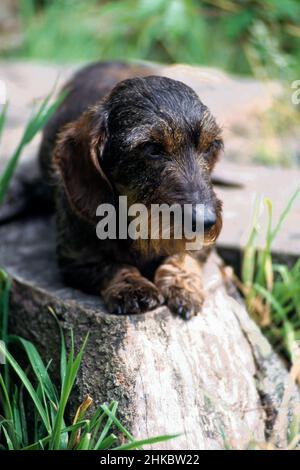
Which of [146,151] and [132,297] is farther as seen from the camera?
[132,297]

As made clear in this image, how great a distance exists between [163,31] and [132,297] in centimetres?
596

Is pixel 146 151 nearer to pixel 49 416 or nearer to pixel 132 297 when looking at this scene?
pixel 132 297

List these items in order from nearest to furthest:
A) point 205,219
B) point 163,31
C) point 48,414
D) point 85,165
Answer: point 205,219 → point 48,414 → point 85,165 → point 163,31

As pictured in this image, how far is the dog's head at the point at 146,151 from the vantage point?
3.42m

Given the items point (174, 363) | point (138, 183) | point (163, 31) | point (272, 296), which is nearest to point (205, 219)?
point (138, 183)

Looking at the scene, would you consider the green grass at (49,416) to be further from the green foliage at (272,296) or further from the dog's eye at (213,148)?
the green foliage at (272,296)

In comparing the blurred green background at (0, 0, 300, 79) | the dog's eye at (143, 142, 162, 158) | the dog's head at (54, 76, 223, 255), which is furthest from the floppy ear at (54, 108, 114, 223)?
the blurred green background at (0, 0, 300, 79)

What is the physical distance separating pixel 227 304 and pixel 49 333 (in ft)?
3.15

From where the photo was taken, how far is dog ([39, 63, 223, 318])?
3.44 m

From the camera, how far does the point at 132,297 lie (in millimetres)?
3623

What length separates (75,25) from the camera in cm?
930

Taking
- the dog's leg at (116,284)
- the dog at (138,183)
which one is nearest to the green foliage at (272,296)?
the dog at (138,183)

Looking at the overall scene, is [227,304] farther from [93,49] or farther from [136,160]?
[93,49]

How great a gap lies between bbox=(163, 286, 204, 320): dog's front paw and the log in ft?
0.15
